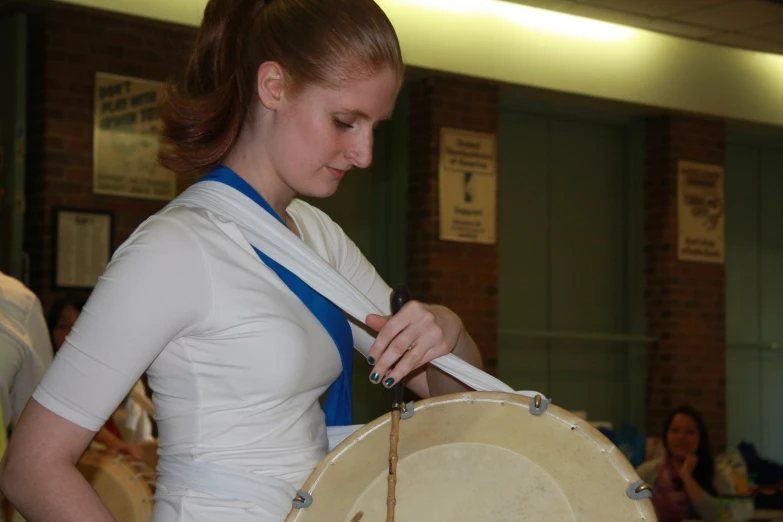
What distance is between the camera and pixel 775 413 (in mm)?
9773

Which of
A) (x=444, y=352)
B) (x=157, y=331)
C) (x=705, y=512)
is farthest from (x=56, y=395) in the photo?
(x=705, y=512)

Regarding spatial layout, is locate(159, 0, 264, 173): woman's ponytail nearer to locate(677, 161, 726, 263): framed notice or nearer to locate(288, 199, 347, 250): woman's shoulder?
locate(288, 199, 347, 250): woman's shoulder

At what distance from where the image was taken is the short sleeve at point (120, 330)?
113 cm

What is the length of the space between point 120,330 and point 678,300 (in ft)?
25.8

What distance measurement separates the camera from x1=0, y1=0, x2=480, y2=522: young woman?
44.8 inches

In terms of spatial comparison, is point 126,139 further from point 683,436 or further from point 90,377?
point 90,377

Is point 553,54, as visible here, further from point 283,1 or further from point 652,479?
point 283,1

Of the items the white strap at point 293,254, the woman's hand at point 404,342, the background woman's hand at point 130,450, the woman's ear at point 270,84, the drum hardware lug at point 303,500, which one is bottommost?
the background woman's hand at point 130,450

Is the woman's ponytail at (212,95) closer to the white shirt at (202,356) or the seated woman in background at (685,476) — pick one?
the white shirt at (202,356)

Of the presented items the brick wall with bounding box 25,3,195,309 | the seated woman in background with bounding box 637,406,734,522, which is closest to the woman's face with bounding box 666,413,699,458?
the seated woman in background with bounding box 637,406,734,522

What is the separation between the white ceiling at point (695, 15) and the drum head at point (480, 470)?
20.1 feet

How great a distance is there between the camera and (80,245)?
5.99 meters

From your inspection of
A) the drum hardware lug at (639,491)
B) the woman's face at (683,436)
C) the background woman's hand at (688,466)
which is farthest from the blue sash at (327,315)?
the woman's face at (683,436)

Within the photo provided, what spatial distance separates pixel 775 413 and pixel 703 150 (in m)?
2.60
